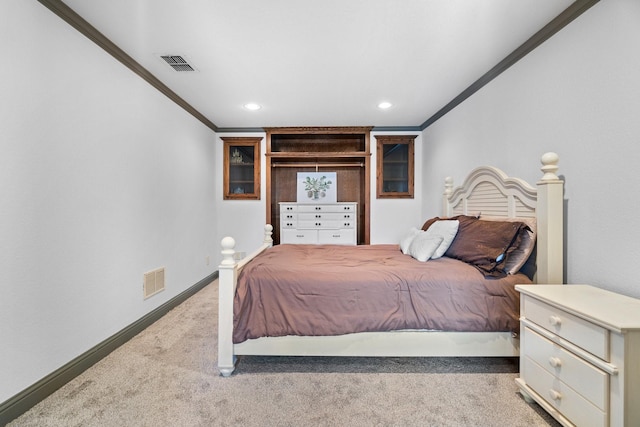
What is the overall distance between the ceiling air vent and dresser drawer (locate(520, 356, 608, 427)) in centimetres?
333

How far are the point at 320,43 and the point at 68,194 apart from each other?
207 cm

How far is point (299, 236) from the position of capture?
175 inches

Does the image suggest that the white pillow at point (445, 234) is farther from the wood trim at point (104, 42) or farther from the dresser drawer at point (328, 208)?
the wood trim at point (104, 42)

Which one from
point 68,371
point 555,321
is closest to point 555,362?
point 555,321

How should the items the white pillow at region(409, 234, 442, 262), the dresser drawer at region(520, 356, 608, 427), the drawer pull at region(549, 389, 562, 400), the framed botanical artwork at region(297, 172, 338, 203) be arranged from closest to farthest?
1. the dresser drawer at region(520, 356, 608, 427)
2. the drawer pull at region(549, 389, 562, 400)
3. the white pillow at region(409, 234, 442, 262)
4. the framed botanical artwork at region(297, 172, 338, 203)

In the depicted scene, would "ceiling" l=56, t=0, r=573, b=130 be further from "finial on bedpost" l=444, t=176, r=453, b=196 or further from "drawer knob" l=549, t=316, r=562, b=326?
"drawer knob" l=549, t=316, r=562, b=326

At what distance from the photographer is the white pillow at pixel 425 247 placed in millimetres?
2328

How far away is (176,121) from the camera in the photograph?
10.7 feet

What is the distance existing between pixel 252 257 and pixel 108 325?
3.90ft

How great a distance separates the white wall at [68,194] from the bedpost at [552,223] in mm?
3160

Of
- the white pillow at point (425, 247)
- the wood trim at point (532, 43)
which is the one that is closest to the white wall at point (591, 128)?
the wood trim at point (532, 43)

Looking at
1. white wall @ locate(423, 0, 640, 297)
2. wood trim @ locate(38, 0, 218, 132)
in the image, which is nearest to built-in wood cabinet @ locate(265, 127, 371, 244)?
wood trim @ locate(38, 0, 218, 132)

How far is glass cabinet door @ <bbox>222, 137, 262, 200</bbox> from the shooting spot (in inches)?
178

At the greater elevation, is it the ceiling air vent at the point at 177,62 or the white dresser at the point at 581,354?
the ceiling air vent at the point at 177,62
